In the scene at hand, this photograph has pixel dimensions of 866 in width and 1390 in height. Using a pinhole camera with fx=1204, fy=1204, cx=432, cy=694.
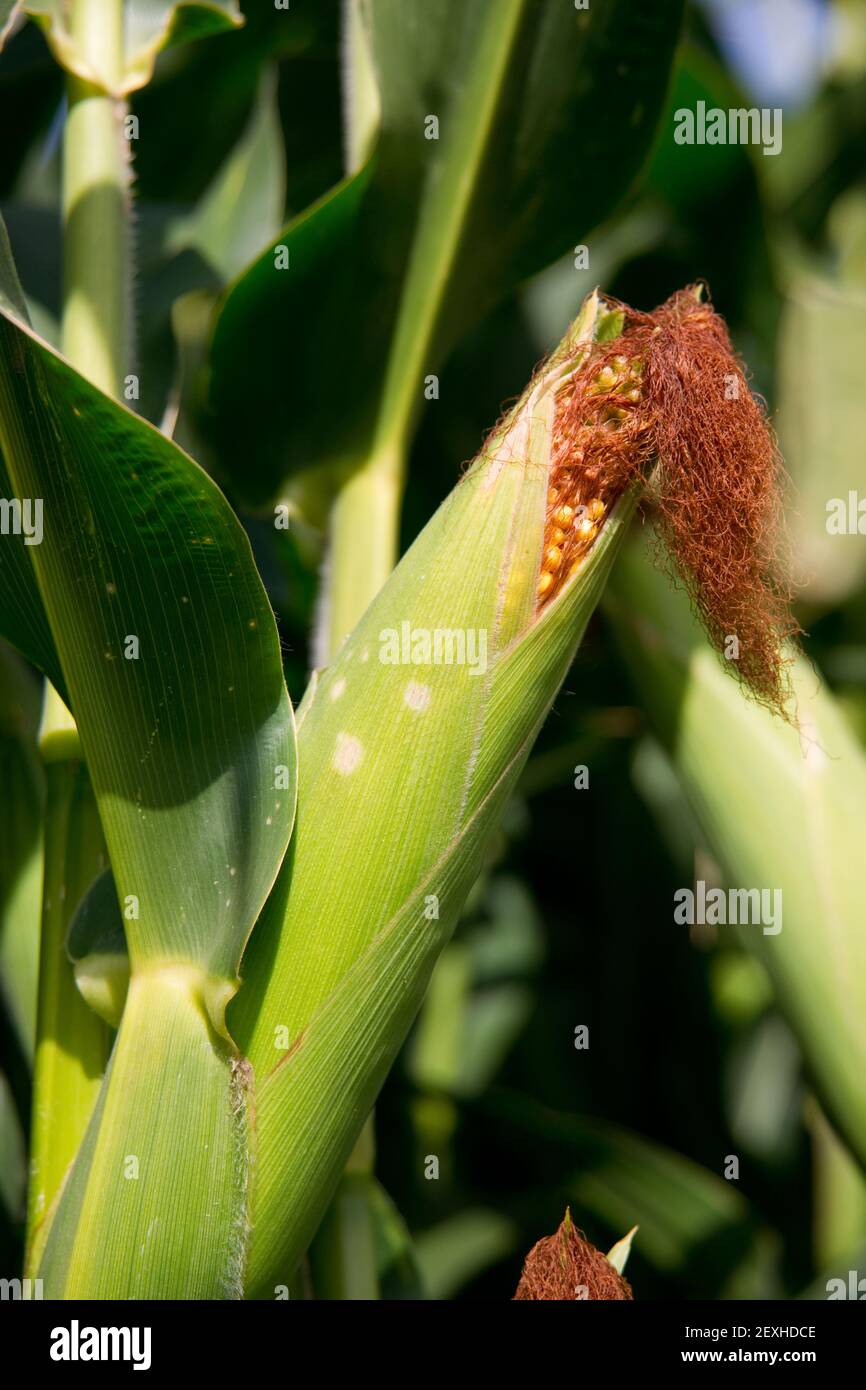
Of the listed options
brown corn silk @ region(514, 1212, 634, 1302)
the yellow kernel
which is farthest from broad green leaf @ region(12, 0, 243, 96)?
brown corn silk @ region(514, 1212, 634, 1302)

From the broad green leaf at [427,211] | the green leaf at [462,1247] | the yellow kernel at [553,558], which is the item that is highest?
the broad green leaf at [427,211]

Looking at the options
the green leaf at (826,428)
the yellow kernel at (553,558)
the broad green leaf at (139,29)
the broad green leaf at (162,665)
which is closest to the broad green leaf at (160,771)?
the broad green leaf at (162,665)

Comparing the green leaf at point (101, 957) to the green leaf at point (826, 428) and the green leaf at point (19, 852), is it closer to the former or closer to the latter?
the green leaf at point (19, 852)

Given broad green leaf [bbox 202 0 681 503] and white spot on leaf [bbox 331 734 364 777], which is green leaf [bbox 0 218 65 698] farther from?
broad green leaf [bbox 202 0 681 503]

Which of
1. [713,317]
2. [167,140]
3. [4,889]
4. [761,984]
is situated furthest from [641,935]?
[167,140]
